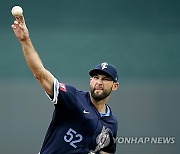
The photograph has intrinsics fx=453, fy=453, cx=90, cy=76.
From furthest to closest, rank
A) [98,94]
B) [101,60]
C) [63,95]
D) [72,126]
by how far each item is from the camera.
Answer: [101,60]
[98,94]
[72,126]
[63,95]

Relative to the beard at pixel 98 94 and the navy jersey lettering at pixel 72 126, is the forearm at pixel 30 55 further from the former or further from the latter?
the beard at pixel 98 94

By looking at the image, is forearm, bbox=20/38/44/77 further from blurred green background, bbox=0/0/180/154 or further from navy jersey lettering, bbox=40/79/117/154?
blurred green background, bbox=0/0/180/154

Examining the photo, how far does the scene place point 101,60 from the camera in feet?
16.6

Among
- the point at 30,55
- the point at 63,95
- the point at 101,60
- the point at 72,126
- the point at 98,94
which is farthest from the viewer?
the point at 101,60

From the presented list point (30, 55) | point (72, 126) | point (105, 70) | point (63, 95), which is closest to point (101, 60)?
point (105, 70)

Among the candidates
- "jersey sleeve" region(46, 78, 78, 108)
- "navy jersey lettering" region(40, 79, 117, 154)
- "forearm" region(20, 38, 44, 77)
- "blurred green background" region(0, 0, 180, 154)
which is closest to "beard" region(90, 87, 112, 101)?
"navy jersey lettering" region(40, 79, 117, 154)

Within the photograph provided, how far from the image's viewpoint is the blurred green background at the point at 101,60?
5.02m

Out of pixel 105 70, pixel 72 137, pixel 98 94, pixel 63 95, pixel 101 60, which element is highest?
pixel 101 60

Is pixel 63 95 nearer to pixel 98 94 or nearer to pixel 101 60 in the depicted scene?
pixel 98 94

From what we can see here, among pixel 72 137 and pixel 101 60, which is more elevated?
pixel 101 60

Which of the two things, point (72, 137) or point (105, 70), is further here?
point (105, 70)

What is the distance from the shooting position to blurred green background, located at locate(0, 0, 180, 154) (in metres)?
5.02

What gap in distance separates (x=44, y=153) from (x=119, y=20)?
8.77 ft
